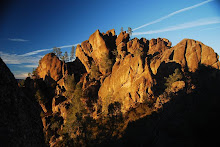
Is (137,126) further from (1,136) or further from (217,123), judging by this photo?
(1,136)

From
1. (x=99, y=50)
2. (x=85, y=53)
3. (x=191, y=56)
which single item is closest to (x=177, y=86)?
(x=191, y=56)

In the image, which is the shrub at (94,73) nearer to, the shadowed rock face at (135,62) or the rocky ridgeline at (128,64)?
the rocky ridgeline at (128,64)

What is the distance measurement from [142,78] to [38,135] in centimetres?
3630

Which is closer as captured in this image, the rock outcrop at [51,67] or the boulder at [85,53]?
the boulder at [85,53]

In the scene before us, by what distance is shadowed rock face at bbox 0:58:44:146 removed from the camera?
6758mm

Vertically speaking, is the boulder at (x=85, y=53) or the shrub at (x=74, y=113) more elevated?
the boulder at (x=85, y=53)

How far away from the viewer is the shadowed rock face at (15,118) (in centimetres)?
676

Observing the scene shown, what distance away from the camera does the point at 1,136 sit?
6246mm

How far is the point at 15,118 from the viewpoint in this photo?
24.6 ft

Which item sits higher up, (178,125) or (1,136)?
(1,136)

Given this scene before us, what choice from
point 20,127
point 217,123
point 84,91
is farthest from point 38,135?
point 84,91

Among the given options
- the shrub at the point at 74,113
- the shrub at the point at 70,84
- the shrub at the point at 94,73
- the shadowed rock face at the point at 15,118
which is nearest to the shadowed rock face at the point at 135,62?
the shrub at the point at 94,73

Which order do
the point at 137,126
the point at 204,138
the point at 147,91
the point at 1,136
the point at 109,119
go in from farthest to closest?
the point at 147,91, the point at 109,119, the point at 137,126, the point at 204,138, the point at 1,136

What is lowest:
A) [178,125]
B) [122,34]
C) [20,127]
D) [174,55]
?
[178,125]
